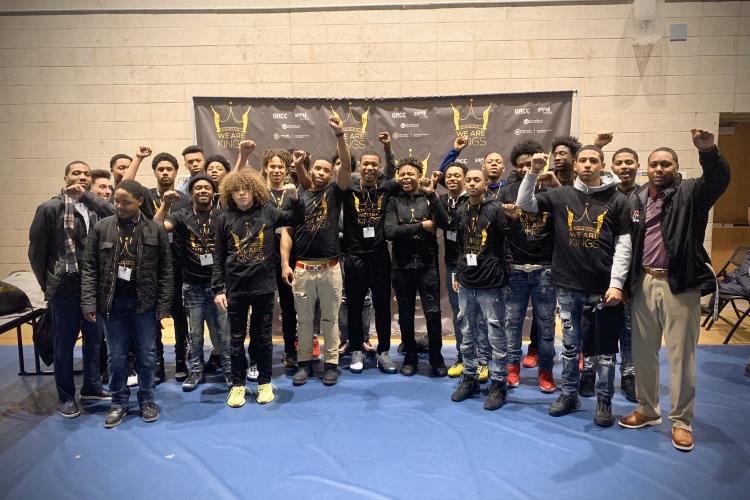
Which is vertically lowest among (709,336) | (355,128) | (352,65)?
→ (709,336)

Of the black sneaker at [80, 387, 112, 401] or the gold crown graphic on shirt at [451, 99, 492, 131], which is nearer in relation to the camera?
A: the black sneaker at [80, 387, 112, 401]

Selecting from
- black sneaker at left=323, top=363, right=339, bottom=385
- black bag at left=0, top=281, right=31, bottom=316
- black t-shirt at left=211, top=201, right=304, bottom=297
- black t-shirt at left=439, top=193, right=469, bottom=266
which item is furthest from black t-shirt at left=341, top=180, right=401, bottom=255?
black bag at left=0, top=281, right=31, bottom=316

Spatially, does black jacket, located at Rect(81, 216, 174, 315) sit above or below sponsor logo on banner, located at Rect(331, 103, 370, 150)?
below

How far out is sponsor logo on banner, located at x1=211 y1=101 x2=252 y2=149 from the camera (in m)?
5.15

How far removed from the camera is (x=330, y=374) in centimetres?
380

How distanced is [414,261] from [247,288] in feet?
4.18

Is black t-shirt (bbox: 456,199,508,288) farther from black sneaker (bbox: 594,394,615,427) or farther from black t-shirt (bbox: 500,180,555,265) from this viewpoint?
black sneaker (bbox: 594,394,615,427)

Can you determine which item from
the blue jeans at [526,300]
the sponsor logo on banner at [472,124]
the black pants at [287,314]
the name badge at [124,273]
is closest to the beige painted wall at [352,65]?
the sponsor logo on banner at [472,124]

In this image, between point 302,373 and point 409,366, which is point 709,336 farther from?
point 302,373

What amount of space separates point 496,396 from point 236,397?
5.97ft

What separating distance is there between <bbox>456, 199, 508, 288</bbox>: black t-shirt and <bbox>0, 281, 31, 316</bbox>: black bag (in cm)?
330

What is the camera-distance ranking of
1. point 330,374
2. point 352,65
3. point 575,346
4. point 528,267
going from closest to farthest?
1. point 575,346
2. point 528,267
3. point 330,374
4. point 352,65

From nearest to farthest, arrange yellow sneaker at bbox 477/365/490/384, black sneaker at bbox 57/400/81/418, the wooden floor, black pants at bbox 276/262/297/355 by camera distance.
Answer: black sneaker at bbox 57/400/81/418 < yellow sneaker at bbox 477/365/490/384 < black pants at bbox 276/262/297/355 < the wooden floor

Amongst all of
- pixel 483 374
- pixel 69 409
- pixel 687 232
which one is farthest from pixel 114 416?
pixel 687 232
